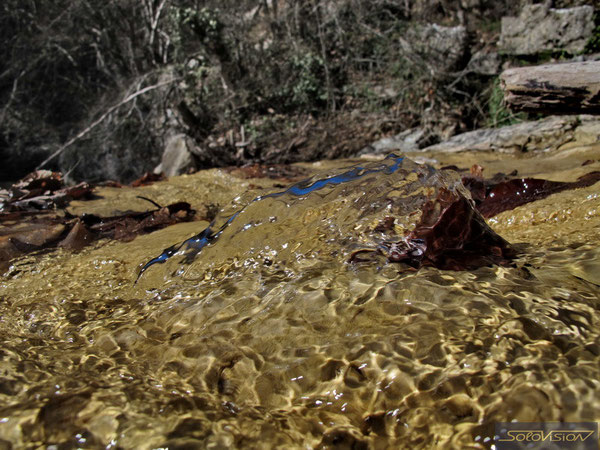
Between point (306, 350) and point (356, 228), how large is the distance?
0.86 metres

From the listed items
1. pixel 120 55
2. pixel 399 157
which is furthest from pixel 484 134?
pixel 120 55

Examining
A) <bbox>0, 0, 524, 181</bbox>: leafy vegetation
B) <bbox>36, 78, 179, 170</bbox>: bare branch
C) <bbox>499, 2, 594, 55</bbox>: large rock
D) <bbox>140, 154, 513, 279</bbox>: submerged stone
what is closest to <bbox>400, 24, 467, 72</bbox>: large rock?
<bbox>0, 0, 524, 181</bbox>: leafy vegetation

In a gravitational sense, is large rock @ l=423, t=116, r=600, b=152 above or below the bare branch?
below

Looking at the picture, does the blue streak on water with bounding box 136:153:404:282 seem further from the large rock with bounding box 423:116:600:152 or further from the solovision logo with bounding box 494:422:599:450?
the large rock with bounding box 423:116:600:152

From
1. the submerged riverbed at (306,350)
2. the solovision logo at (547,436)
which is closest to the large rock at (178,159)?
the submerged riverbed at (306,350)

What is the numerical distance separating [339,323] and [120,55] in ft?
42.5

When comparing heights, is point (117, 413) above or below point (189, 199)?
above

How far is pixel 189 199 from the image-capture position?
477cm

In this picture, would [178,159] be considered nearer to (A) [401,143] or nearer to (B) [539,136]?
(A) [401,143]

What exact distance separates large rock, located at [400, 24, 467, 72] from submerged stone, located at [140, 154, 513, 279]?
26.8 feet

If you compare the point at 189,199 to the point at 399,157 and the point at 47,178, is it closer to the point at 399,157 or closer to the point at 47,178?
the point at 47,178

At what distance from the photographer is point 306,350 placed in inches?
59.6

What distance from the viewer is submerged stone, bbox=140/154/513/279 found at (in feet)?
6.54

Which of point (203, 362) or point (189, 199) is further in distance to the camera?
point (189, 199)
